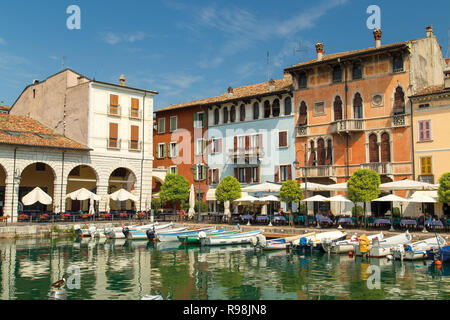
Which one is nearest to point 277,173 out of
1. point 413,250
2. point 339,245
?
point 339,245

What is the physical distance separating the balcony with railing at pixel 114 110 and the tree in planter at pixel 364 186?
24.1 m

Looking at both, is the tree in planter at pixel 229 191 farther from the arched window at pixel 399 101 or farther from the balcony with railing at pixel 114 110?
the arched window at pixel 399 101

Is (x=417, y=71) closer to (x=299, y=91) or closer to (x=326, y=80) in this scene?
(x=326, y=80)

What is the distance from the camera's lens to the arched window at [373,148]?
35.6 meters

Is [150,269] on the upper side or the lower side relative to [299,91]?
lower

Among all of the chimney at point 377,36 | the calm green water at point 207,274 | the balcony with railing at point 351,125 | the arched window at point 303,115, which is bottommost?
the calm green water at point 207,274

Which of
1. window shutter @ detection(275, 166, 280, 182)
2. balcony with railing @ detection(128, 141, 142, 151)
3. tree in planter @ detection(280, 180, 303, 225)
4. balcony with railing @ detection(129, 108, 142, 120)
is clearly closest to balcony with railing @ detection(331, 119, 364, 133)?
tree in planter @ detection(280, 180, 303, 225)

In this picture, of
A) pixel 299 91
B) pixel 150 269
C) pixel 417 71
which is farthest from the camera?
pixel 299 91

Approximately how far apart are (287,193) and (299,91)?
12392 millimetres

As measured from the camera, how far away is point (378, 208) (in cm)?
3512

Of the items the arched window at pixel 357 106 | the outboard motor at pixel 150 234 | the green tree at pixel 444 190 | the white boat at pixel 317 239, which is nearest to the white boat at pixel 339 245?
the white boat at pixel 317 239
